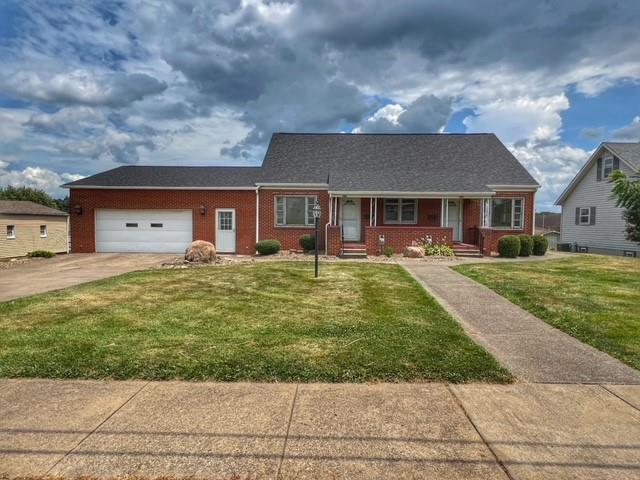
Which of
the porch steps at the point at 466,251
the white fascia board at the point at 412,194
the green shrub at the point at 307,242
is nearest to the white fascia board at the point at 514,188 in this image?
the white fascia board at the point at 412,194

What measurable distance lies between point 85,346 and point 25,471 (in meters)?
2.61

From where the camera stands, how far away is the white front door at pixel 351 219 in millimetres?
19000

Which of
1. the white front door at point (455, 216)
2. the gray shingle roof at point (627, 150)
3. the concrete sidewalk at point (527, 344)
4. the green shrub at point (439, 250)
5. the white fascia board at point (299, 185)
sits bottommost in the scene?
the concrete sidewalk at point (527, 344)

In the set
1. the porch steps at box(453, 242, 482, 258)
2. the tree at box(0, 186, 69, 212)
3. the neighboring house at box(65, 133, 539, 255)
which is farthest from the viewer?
the tree at box(0, 186, 69, 212)

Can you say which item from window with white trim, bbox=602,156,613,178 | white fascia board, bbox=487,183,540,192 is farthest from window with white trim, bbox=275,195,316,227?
window with white trim, bbox=602,156,613,178

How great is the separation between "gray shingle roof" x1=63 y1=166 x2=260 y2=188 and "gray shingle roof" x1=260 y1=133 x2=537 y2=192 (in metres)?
1.38

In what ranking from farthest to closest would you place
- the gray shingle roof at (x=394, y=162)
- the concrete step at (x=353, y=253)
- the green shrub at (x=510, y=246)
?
the gray shingle roof at (x=394, y=162) < the green shrub at (x=510, y=246) < the concrete step at (x=353, y=253)

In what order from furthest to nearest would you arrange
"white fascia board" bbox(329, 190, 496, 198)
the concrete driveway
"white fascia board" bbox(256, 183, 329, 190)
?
"white fascia board" bbox(256, 183, 329, 190) → "white fascia board" bbox(329, 190, 496, 198) → the concrete driveway

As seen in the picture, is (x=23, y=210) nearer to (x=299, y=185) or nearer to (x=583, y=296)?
(x=299, y=185)

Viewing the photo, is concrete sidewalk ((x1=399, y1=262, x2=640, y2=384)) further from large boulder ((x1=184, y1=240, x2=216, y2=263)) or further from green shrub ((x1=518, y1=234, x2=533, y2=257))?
green shrub ((x1=518, y1=234, x2=533, y2=257))

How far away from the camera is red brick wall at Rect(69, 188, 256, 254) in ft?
61.7

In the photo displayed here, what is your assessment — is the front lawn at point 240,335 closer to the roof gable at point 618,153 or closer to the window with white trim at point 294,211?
the window with white trim at point 294,211

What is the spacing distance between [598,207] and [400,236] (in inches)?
648

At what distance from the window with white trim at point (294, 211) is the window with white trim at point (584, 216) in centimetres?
1927
